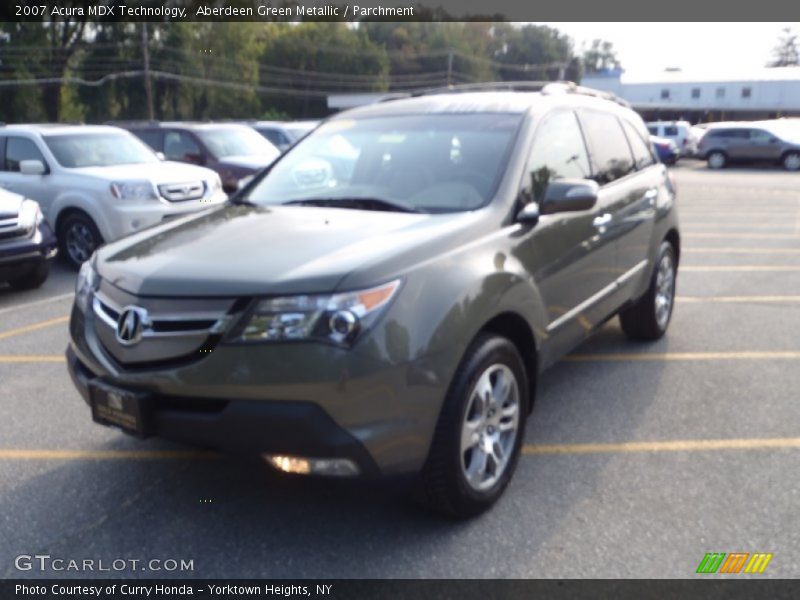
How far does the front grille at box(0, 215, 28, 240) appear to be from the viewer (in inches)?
299

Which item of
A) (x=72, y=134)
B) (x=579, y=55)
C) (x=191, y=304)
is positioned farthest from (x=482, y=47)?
(x=191, y=304)

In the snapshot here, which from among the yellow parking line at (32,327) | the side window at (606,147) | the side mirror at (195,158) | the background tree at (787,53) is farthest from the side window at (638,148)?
the background tree at (787,53)

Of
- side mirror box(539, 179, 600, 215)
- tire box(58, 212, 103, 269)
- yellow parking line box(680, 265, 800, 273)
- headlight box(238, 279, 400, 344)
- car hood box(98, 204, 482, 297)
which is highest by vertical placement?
side mirror box(539, 179, 600, 215)

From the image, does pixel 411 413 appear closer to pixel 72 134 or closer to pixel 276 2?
pixel 72 134

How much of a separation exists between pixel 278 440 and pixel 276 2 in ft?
171

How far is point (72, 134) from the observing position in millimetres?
10281

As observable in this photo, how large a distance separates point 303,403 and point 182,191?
727 centimetres

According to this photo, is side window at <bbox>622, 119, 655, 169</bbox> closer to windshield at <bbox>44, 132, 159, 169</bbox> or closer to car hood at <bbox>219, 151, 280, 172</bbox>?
windshield at <bbox>44, 132, 159, 169</bbox>

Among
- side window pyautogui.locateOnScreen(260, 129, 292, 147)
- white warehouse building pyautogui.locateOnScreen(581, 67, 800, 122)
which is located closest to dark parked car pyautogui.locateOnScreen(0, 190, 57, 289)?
side window pyautogui.locateOnScreen(260, 129, 292, 147)

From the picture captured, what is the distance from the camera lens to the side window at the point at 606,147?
15.9ft

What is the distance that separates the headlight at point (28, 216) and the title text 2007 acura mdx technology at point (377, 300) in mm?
4235

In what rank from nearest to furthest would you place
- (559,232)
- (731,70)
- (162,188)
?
(559,232) < (162,188) < (731,70)

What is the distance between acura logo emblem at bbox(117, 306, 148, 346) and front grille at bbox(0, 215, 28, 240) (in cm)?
530

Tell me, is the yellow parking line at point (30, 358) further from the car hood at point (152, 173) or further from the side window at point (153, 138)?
the side window at point (153, 138)
